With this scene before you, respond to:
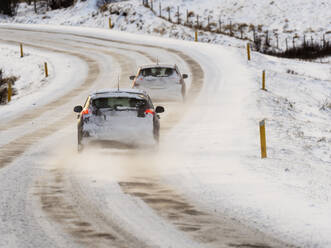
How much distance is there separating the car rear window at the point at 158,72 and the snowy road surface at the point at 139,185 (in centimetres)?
112

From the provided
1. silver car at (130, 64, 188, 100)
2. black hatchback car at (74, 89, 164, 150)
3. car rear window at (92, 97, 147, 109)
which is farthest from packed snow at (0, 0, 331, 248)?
car rear window at (92, 97, 147, 109)

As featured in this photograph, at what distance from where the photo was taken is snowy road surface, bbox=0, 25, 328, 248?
23.1ft

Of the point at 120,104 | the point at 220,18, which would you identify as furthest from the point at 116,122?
the point at 220,18

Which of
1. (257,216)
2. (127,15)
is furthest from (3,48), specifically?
(257,216)

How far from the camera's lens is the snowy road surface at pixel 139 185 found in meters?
7.03

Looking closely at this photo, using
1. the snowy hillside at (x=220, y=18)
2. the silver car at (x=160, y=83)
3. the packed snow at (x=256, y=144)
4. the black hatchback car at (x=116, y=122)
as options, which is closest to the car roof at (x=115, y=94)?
the black hatchback car at (x=116, y=122)

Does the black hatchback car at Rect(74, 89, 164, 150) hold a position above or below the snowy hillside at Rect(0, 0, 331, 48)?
below

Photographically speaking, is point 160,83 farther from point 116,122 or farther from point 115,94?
point 116,122

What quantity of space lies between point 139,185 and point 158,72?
12.9m

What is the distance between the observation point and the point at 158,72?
73.7 feet

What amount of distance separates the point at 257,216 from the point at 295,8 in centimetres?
5324

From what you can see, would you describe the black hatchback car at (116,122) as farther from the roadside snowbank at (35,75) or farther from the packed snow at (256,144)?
the roadside snowbank at (35,75)

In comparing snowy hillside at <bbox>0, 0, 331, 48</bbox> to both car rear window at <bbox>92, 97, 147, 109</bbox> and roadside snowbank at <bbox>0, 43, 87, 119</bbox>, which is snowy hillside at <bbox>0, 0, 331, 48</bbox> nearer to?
roadside snowbank at <bbox>0, 43, 87, 119</bbox>

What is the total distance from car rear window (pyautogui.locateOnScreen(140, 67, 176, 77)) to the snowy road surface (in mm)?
1123
